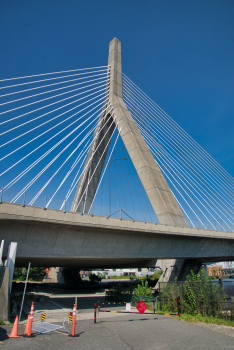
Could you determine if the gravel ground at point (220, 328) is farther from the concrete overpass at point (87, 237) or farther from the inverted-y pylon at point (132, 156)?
the inverted-y pylon at point (132, 156)

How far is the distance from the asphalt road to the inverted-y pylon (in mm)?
9445

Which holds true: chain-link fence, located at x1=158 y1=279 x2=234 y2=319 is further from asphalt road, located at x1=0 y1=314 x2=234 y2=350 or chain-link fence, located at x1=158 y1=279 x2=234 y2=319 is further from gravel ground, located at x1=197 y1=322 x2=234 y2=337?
asphalt road, located at x1=0 y1=314 x2=234 y2=350

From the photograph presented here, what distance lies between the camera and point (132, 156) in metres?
25.0

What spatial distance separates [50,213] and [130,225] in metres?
6.57

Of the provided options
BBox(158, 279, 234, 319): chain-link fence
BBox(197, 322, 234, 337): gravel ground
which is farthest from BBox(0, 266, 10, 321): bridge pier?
BBox(158, 279, 234, 319): chain-link fence

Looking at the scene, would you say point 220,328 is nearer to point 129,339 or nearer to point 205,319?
point 205,319

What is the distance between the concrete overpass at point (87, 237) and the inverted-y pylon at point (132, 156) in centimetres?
170

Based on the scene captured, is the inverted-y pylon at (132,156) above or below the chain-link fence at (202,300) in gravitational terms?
above

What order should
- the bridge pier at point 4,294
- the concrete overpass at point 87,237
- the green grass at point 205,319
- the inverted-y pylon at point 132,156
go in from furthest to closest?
the inverted-y pylon at point 132,156 < the concrete overpass at point 87,237 < the green grass at point 205,319 < the bridge pier at point 4,294

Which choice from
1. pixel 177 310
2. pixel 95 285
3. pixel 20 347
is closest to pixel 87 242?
pixel 177 310

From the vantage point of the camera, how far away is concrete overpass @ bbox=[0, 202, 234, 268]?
1514cm

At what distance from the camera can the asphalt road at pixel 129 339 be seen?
795cm

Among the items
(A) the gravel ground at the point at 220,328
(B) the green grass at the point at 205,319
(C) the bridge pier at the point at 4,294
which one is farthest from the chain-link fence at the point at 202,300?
(C) the bridge pier at the point at 4,294

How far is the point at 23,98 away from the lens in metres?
19.0
